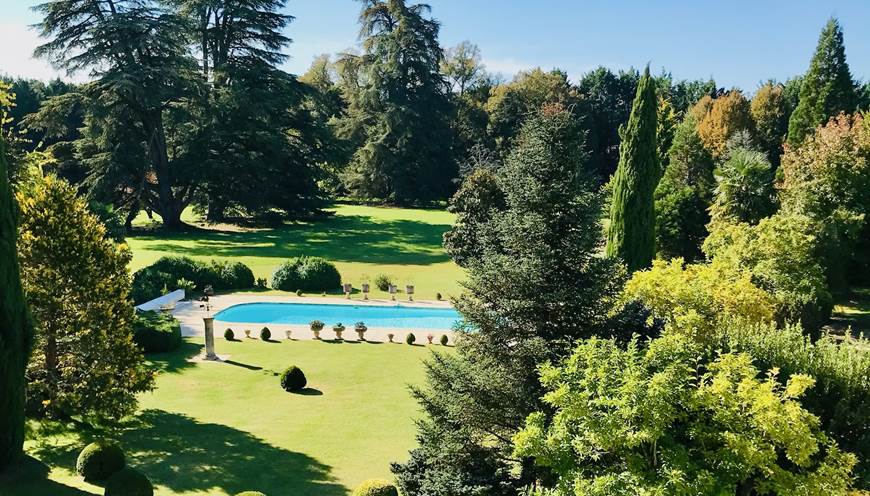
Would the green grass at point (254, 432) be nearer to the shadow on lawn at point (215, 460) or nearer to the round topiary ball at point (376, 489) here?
the shadow on lawn at point (215, 460)

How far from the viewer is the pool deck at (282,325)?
24.5m

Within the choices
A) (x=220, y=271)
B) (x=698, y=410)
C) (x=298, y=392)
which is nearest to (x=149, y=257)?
(x=220, y=271)

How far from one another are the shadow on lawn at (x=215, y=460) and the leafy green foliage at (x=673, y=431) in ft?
19.2

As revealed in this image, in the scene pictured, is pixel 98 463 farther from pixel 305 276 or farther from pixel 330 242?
pixel 330 242

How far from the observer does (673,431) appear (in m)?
7.89

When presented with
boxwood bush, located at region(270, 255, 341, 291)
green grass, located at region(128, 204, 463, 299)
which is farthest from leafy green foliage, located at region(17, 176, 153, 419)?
green grass, located at region(128, 204, 463, 299)

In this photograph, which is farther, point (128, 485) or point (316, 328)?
point (316, 328)

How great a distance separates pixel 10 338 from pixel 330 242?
3551 centimetres

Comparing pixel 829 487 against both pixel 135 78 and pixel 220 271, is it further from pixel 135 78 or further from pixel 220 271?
pixel 135 78

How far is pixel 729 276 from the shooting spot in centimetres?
1825

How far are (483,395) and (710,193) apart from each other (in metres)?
27.0

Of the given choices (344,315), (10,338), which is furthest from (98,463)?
(344,315)

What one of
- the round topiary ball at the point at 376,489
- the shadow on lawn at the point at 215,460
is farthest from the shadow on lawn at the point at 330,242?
the round topiary ball at the point at 376,489

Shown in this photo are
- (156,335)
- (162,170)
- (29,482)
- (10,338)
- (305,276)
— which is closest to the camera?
(29,482)
